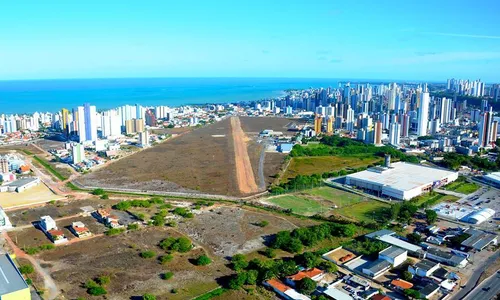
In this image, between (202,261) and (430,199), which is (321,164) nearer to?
(430,199)

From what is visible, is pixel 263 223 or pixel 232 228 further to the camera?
pixel 263 223

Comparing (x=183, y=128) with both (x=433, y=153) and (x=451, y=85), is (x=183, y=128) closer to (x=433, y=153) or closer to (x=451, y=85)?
(x=433, y=153)

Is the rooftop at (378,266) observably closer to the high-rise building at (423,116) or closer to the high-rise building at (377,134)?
the high-rise building at (377,134)

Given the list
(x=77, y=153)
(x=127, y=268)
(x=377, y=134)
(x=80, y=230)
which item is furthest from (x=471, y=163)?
(x=77, y=153)

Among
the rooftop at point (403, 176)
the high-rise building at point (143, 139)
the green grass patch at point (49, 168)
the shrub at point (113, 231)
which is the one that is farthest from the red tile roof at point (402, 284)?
the high-rise building at point (143, 139)

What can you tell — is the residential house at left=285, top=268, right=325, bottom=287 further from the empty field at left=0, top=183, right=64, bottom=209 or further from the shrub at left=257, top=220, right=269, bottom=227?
the empty field at left=0, top=183, right=64, bottom=209

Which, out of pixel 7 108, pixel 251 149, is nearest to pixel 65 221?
pixel 251 149
